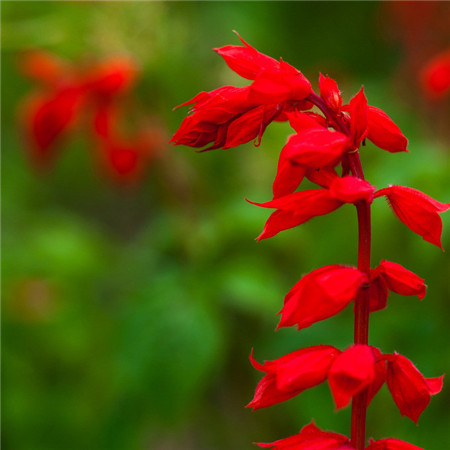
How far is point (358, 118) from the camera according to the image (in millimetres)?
384

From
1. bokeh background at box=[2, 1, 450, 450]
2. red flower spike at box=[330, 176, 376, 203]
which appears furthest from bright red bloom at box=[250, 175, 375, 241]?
bokeh background at box=[2, 1, 450, 450]

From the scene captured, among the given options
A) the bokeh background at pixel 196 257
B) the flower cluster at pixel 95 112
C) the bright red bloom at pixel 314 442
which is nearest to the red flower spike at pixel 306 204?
the bright red bloom at pixel 314 442

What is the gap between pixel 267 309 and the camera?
0.93 meters

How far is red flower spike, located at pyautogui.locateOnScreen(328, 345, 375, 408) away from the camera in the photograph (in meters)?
0.35

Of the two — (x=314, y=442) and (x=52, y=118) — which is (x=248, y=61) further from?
(x=52, y=118)

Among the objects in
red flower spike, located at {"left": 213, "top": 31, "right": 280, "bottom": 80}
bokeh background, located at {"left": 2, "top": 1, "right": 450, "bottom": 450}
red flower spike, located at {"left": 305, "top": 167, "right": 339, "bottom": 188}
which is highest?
red flower spike, located at {"left": 213, "top": 31, "right": 280, "bottom": 80}

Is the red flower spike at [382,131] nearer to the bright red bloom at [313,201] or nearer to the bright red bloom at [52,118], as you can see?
the bright red bloom at [313,201]

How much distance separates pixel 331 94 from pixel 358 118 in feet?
0.09

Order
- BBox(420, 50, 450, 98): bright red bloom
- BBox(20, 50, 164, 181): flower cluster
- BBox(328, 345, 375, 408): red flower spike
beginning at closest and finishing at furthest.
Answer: BBox(328, 345, 375, 408): red flower spike
BBox(420, 50, 450, 98): bright red bloom
BBox(20, 50, 164, 181): flower cluster

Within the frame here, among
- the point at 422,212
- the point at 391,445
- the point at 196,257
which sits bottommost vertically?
the point at 196,257

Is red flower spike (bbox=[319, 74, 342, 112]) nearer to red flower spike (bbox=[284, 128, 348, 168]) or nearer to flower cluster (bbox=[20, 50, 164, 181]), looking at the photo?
red flower spike (bbox=[284, 128, 348, 168])

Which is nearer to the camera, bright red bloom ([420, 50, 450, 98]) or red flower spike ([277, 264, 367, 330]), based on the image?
red flower spike ([277, 264, 367, 330])

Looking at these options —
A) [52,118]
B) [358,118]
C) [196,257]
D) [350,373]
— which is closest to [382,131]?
[358,118]

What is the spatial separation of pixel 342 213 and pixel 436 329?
26cm
